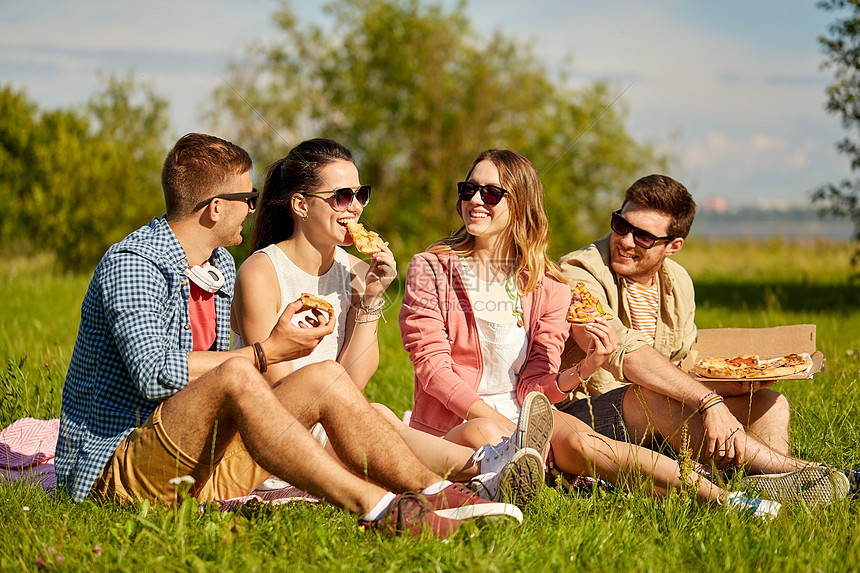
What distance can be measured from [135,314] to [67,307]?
24.1 feet

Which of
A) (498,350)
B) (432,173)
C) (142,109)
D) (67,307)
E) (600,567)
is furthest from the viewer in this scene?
(142,109)

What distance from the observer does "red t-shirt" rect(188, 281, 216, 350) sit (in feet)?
12.9

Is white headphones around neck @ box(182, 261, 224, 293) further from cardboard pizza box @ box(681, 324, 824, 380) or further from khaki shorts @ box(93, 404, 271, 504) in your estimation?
cardboard pizza box @ box(681, 324, 824, 380)

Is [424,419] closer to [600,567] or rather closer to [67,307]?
[600,567]

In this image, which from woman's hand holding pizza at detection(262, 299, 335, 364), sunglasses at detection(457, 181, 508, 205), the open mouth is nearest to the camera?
woman's hand holding pizza at detection(262, 299, 335, 364)

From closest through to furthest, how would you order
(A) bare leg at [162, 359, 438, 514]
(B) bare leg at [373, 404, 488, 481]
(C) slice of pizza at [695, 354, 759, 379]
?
(A) bare leg at [162, 359, 438, 514]
(B) bare leg at [373, 404, 488, 481]
(C) slice of pizza at [695, 354, 759, 379]

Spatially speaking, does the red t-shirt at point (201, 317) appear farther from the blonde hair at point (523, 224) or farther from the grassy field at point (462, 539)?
the blonde hair at point (523, 224)

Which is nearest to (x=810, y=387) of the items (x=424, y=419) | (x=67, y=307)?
(x=424, y=419)

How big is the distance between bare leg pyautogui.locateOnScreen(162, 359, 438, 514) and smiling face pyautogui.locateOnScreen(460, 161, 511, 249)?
142 cm

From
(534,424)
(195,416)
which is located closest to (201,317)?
(195,416)

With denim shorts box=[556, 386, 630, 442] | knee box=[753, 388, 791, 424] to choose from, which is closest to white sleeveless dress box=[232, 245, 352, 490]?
denim shorts box=[556, 386, 630, 442]

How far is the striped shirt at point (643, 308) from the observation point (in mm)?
4613

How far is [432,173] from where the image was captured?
75.7 feet

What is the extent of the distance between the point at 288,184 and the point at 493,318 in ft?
4.46
